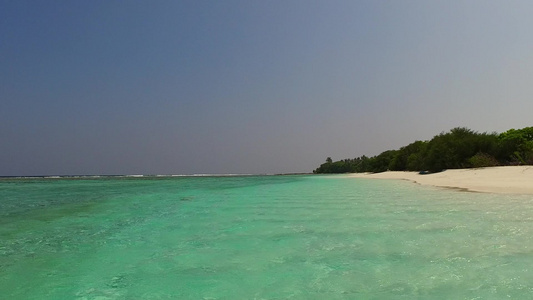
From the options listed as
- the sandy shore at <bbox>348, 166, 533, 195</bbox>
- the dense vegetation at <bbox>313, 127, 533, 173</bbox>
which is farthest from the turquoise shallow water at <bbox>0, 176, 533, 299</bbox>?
the dense vegetation at <bbox>313, 127, 533, 173</bbox>

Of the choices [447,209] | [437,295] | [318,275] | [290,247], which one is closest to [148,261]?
[290,247]

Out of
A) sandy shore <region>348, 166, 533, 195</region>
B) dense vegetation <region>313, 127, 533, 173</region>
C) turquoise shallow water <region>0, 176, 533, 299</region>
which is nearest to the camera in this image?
turquoise shallow water <region>0, 176, 533, 299</region>

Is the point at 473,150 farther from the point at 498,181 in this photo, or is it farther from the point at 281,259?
the point at 281,259

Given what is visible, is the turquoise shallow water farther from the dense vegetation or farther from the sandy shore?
the dense vegetation

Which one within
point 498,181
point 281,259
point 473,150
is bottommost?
point 281,259

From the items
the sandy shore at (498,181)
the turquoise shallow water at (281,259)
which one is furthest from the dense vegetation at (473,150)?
the turquoise shallow water at (281,259)

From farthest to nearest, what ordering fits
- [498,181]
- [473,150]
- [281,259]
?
[473,150] → [498,181] → [281,259]

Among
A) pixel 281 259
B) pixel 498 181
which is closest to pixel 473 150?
pixel 498 181

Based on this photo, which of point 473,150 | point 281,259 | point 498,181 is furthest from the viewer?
point 473,150

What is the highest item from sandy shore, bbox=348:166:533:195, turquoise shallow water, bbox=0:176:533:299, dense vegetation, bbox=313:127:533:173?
dense vegetation, bbox=313:127:533:173

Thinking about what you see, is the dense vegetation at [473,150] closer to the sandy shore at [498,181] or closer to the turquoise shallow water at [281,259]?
the sandy shore at [498,181]

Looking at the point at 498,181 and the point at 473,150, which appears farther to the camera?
the point at 473,150

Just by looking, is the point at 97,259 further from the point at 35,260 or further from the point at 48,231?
the point at 48,231

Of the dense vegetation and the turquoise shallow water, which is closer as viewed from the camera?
the turquoise shallow water
